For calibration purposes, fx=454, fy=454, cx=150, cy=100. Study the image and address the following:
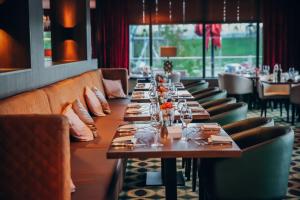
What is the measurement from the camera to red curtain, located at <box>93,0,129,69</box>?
1077cm

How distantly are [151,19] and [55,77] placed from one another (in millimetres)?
5873

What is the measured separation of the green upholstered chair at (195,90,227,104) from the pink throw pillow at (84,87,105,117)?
1338mm

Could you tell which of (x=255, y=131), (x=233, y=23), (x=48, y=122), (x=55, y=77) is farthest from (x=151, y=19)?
(x=48, y=122)

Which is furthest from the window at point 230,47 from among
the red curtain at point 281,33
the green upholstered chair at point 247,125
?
the green upholstered chair at point 247,125

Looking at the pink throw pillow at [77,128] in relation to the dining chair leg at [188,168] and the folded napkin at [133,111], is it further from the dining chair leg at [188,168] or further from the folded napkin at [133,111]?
the dining chair leg at [188,168]

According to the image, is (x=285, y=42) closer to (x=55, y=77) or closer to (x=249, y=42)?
(x=249, y=42)

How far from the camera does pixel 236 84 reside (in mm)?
9422

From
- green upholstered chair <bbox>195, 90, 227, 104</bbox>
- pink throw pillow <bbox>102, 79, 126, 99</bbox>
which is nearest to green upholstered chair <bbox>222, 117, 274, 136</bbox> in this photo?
green upholstered chair <bbox>195, 90, 227, 104</bbox>

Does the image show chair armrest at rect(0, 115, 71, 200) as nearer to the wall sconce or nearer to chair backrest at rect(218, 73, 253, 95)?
the wall sconce

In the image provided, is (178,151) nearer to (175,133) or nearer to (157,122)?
(175,133)

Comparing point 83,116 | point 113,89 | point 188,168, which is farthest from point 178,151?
point 113,89

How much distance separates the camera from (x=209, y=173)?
3.19m

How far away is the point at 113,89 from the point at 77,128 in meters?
3.70

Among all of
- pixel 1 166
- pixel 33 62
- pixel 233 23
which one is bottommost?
pixel 1 166
